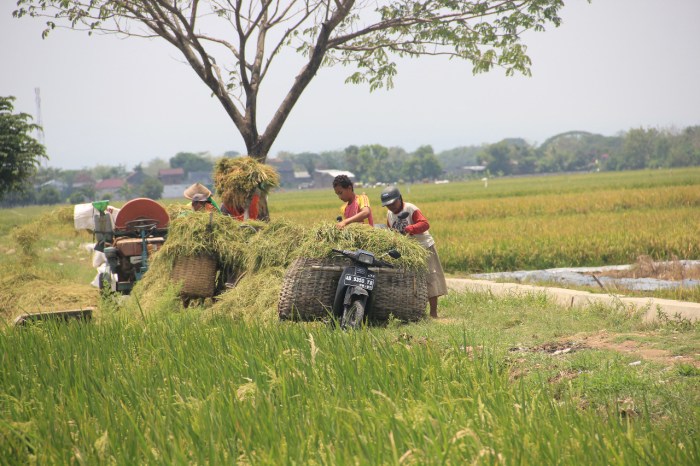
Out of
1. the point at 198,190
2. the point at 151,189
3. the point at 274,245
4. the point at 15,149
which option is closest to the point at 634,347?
the point at 274,245

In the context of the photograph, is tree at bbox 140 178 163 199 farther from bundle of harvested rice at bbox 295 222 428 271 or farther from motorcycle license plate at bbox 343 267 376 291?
motorcycle license plate at bbox 343 267 376 291

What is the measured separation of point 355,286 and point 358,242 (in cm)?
57

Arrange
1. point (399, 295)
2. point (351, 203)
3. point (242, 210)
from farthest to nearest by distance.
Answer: point (242, 210) < point (351, 203) < point (399, 295)

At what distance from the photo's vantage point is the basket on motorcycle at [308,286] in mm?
8734

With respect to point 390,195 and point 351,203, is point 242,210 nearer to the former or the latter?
point 351,203

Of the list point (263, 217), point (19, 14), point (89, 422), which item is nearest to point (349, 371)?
point (89, 422)

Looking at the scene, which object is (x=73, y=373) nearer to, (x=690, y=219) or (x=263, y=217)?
(x=263, y=217)

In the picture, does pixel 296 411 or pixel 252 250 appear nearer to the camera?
pixel 296 411

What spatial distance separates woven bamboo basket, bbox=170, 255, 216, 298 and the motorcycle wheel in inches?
105

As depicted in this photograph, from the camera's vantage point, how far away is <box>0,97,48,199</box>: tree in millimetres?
40969

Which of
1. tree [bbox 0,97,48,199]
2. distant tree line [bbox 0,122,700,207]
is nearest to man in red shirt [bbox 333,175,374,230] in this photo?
tree [bbox 0,97,48,199]

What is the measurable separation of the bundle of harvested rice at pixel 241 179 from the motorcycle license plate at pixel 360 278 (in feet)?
9.79

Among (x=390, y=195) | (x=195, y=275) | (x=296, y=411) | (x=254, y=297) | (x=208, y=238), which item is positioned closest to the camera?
(x=296, y=411)

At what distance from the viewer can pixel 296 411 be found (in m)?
4.14
